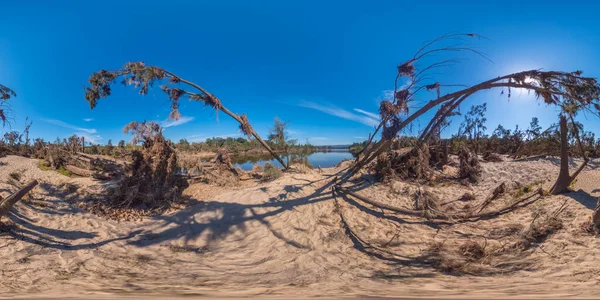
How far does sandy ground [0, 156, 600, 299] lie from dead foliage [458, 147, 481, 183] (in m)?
0.43

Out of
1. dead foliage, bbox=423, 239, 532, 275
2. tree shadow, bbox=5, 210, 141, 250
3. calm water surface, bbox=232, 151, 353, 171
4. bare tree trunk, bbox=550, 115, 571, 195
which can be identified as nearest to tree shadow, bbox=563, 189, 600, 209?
bare tree trunk, bbox=550, 115, 571, 195

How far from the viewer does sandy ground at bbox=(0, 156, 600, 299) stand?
11.2ft

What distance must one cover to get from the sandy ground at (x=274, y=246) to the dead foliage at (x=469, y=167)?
1.42 ft

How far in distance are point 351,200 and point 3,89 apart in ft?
36.5

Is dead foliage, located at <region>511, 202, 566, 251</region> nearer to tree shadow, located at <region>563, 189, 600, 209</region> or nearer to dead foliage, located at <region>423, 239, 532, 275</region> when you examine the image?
dead foliage, located at <region>423, 239, 532, 275</region>

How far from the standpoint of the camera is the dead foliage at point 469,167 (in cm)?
877

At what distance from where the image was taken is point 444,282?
363cm

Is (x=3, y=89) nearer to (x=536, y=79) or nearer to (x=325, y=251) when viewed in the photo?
(x=325, y=251)

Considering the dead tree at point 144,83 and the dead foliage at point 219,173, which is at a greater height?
the dead tree at point 144,83

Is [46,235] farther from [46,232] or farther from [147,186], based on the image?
[147,186]

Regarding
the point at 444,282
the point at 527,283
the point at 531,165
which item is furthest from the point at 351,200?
the point at 531,165

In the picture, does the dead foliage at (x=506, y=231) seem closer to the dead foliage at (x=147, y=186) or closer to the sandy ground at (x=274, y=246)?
the sandy ground at (x=274, y=246)

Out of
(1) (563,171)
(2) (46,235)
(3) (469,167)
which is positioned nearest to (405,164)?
(3) (469,167)

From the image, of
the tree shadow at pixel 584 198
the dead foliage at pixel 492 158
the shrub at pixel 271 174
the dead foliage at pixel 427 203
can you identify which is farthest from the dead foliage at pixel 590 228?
the shrub at pixel 271 174
